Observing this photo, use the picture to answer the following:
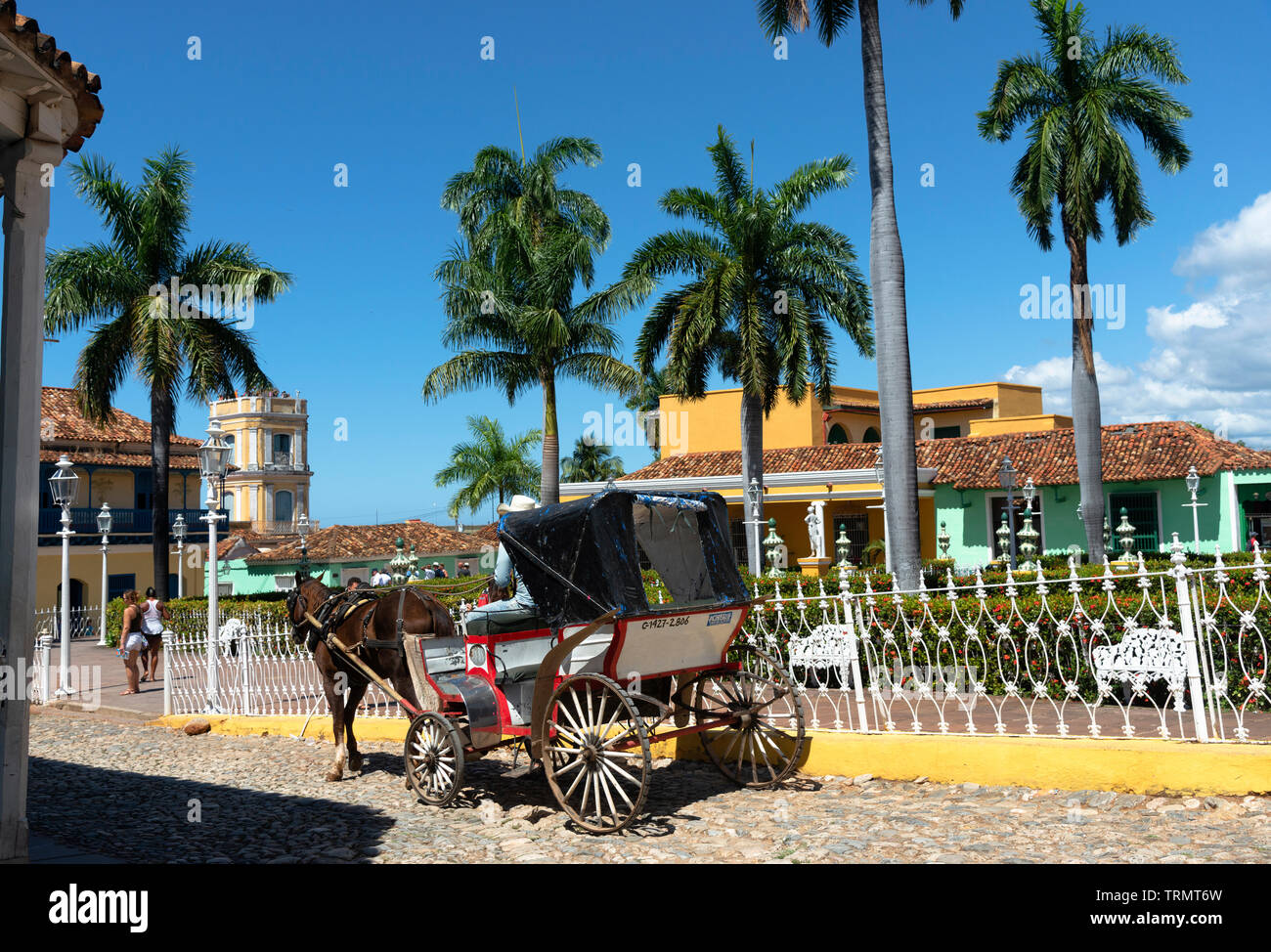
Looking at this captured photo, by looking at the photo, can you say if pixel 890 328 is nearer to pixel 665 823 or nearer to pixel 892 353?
pixel 892 353

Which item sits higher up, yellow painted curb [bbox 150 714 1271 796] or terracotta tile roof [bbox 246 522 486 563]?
terracotta tile roof [bbox 246 522 486 563]

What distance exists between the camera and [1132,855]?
5078mm

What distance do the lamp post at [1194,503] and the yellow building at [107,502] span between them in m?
31.2

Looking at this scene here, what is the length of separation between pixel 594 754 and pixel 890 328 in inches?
327

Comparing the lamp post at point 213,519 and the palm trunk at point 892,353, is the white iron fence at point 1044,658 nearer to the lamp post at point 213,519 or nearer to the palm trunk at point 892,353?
the lamp post at point 213,519

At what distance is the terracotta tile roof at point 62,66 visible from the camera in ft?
16.6

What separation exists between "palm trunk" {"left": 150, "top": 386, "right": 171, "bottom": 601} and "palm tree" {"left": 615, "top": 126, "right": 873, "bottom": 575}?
11522 millimetres

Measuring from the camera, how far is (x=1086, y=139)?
20.0 meters

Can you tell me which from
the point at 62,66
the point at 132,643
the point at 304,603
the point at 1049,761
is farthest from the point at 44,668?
the point at 1049,761

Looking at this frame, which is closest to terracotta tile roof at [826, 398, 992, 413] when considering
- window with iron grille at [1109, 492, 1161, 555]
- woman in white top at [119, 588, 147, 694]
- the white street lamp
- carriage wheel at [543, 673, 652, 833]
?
window with iron grille at [1109, 492, 1161, 555]

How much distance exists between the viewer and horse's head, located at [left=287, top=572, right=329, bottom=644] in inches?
357

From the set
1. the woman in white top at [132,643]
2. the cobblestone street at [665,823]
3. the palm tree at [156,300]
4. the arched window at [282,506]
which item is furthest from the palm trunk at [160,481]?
the arched window at [282,506]

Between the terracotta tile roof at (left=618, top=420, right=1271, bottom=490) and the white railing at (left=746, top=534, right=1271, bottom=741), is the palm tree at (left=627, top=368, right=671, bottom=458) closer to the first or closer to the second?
the terracotta tile roof at (left=618, top=420, right=1271, bottom=490)
